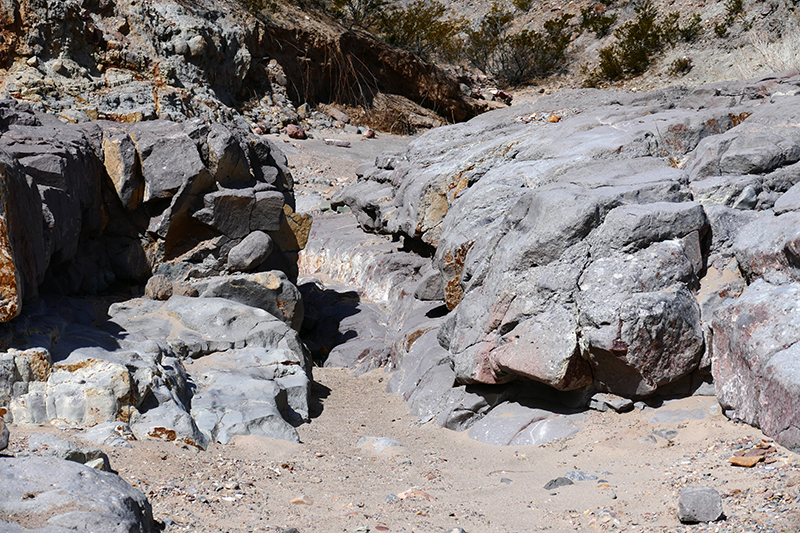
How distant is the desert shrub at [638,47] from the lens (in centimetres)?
2164

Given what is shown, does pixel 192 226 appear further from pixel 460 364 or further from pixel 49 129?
pixel 460 364

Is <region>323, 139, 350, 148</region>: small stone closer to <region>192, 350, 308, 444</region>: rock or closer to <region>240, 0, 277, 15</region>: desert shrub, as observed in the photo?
<region>240, 0, 277, 15</region>: desert shrub

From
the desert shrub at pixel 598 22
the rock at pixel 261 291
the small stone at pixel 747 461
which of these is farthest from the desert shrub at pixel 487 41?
the small stone at pixel 747 461

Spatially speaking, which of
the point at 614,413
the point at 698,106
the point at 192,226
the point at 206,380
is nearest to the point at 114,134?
the point at 192,226

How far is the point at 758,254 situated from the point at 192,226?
218 inches

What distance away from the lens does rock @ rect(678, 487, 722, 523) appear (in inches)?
110

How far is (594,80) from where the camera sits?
22516mm

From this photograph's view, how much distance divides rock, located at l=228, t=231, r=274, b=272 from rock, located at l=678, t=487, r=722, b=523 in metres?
5.47

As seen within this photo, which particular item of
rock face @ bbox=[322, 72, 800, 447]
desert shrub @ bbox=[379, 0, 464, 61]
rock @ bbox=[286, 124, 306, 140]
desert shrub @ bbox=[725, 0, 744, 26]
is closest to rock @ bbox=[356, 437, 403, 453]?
rock face @ bbox=[322, 72, 800, 447]

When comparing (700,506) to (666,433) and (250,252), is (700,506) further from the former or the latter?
(250,252)

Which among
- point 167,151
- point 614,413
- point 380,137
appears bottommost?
point 380,137

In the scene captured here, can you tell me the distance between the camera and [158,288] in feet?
22.6

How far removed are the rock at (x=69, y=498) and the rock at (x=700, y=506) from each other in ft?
7.60

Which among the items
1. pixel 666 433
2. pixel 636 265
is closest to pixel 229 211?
pixel 636 265
